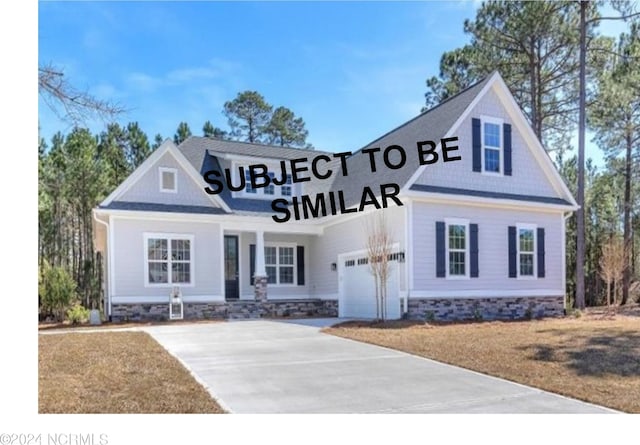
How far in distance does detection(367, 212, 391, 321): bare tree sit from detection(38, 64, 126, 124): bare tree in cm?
681

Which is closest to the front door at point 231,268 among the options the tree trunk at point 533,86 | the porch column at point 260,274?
the porch column at point 260,274

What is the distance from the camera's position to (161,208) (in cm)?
1298

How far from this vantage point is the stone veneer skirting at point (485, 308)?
38.1 ft

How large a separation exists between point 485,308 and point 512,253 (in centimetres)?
153

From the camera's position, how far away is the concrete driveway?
15.2ft

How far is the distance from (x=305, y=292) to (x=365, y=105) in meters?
8.56

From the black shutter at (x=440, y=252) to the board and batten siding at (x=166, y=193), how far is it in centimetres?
568

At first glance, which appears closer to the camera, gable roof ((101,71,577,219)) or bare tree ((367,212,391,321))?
bare tree ((367,212,391,321))

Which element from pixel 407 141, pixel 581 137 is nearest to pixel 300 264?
pixel 407 141

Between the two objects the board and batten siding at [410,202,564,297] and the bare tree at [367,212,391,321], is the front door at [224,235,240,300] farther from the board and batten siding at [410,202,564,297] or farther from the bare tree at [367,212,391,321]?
the board and batten siding at [410,202,564,297]

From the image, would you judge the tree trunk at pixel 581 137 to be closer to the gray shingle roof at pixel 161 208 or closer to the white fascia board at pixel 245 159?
the white fascia board at pixel 245 159

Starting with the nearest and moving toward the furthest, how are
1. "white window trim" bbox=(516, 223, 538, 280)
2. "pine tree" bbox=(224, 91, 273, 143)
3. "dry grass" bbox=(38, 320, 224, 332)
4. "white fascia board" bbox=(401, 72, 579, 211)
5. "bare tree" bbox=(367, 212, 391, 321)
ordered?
"dry grass" bbox=(38, 320, 224, 332), "bare tree" bbox=(367, 212, 391, 321), "white fascia board" bbox=(401, 72, 579, 211), "white window trim" bbox=(516, 223, 538, 280), "pine tree" bbox=(224, 91, 273, 143)

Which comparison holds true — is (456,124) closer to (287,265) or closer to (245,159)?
(245,159)

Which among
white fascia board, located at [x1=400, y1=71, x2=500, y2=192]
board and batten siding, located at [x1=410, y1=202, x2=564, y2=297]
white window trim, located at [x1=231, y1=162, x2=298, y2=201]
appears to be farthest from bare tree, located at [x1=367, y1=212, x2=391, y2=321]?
white window trim, located at [x1=231, y1=162, x2=298, y2=201]
